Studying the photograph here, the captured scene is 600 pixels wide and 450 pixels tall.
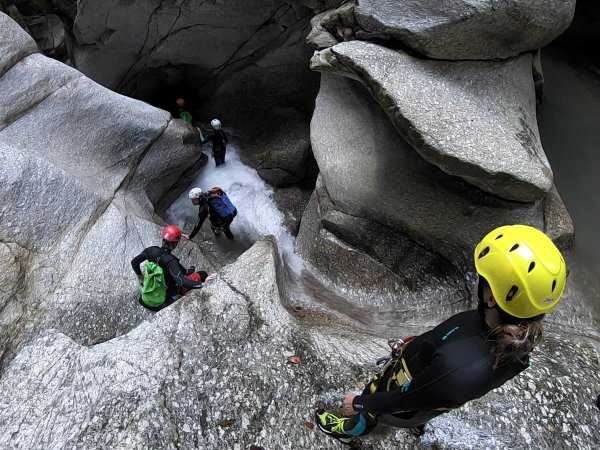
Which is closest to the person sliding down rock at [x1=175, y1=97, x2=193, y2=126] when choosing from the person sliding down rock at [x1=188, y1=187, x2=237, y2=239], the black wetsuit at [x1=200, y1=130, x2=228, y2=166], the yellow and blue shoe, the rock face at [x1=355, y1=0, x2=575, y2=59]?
the black wetsuit at [x1=200, y1=130, x2=228, y2=166]

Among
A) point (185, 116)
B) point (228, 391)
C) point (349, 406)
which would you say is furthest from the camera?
point (185, 116)

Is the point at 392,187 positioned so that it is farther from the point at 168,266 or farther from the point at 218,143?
the point at 218,143

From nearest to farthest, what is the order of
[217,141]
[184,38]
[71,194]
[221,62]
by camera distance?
[71,194] → [217,141] → [184,38] → [221,62]

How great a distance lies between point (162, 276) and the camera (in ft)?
19.0

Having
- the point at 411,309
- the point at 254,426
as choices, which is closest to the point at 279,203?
the point at 411,309

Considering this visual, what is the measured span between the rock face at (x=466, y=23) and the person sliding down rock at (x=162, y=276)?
14.0 feet

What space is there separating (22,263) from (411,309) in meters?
5.72

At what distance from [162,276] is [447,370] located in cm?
453

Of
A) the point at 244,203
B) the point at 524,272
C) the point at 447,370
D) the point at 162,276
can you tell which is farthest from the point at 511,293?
the point at 244,203

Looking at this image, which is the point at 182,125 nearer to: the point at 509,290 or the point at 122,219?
the point at 122,219

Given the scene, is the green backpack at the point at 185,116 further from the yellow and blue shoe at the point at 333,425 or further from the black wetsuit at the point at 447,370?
the black wetsuit at the point at 447,370

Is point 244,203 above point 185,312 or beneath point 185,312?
beneath

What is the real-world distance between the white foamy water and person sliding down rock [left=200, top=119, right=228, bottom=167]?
1.19ft

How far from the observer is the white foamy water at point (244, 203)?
372 inches
